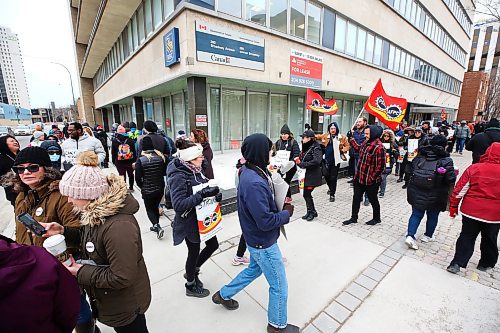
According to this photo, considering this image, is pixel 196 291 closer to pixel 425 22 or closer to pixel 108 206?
pixel 108 206

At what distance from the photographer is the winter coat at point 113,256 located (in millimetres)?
1397

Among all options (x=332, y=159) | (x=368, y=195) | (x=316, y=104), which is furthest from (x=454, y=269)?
(x=316, y=104)

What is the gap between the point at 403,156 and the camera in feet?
25.6

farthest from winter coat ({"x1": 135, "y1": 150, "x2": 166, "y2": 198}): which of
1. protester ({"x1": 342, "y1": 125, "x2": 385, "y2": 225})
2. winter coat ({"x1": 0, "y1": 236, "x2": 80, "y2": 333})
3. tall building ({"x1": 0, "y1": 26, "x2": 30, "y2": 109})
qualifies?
tall building ({"x1": 0, "y1": 26, "x2": 30, "y2": 109})

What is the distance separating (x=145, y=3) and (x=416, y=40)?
19469mm

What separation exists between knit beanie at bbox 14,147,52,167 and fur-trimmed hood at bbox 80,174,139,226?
986 mm

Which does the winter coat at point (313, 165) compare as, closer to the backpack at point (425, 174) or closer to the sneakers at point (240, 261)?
the backpack at point (425, 174)

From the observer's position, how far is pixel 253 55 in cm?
855

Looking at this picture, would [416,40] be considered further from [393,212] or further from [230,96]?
[393,212]

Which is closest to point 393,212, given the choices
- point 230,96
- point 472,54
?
point 230,96

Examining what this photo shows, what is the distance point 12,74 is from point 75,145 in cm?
12408

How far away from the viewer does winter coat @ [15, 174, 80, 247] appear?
190cm

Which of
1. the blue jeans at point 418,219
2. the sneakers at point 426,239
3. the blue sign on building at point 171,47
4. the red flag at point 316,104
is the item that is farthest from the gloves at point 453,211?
the blue sign on building at point 171,47

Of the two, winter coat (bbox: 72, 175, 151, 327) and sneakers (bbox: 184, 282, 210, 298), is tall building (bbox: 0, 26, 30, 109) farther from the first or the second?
winter coat (bbox: 72, 175, 151, 327)
